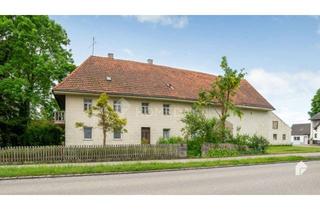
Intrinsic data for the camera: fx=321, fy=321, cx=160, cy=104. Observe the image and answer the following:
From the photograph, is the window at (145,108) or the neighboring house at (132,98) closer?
the neighboring house at (132,98)

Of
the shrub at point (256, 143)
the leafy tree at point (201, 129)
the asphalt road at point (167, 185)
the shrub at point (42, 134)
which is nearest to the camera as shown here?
the asphalt road at point (167, 185)

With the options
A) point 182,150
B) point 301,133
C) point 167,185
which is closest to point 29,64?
point 182,150

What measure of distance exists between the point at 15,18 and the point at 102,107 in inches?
415

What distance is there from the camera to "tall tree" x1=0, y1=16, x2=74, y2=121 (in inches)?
894

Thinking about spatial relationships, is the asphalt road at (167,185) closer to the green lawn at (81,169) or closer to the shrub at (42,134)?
the green lawn at (81,169)

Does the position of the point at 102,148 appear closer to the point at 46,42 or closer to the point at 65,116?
the point at 65,116

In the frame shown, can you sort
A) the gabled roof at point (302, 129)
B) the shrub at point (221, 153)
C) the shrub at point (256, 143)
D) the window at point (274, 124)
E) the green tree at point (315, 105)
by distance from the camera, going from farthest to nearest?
the gabled roof at point (302, 129) < the green tree at point (315, 105) < the window at point (274, 124) < the shrub at point (256, 143) < the shrub at point (221, 153)

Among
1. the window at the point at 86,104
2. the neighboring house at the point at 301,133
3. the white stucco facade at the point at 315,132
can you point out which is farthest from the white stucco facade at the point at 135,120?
the neighboring house at the point at 301,133

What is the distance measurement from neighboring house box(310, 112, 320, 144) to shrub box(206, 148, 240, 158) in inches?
1848

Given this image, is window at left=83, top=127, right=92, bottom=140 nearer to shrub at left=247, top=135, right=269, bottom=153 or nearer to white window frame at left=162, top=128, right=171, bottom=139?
white window frame at left=162, top=128, right=171, bottom=139

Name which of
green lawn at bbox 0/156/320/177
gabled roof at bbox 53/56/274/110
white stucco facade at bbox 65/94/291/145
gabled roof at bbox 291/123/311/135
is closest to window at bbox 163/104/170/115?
white stucco facade at bbox 65/94/291/145

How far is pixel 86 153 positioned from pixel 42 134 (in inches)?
344

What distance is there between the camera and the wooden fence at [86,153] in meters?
15.7

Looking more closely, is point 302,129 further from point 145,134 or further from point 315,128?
point 145,134
